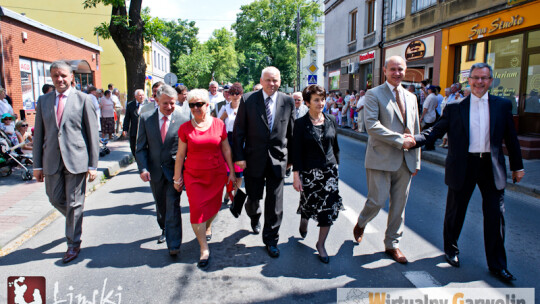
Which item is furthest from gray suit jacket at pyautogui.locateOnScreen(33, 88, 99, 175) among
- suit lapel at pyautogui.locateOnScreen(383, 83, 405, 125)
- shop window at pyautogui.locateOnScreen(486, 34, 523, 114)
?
shop window at pyautogui.locateOnScreen(486, 34, 523, 114)

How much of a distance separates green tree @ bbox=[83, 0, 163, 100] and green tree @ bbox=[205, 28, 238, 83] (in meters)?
49.4

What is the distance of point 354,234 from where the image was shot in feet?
14.2

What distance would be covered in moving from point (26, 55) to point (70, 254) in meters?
14.1

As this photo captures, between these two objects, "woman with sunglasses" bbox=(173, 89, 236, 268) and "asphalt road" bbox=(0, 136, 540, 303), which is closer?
"asphalt road" bbox=(0, 136, 540, 303)

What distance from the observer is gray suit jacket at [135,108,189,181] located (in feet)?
13.7

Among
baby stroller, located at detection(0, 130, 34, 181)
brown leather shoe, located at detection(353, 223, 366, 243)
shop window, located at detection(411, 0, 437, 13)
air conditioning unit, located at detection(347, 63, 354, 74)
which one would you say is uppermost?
shop window, located at detection(411, 0, 437, 13)

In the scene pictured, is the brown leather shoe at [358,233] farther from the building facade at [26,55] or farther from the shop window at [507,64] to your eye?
the building facade at [26,55]

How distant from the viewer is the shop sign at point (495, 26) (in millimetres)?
10875

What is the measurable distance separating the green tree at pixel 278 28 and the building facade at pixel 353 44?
59.6 feet

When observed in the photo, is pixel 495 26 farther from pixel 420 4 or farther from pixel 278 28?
pixel 278 28

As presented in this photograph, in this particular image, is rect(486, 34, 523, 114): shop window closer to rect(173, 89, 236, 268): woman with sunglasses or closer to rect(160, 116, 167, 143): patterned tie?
rect(173, 89, 236, 268): woman with sunglasses

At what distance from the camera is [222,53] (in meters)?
62.7

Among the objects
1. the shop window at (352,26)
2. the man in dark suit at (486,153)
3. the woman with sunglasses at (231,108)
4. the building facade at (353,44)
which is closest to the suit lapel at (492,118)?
the man in dark suit at (486,153)

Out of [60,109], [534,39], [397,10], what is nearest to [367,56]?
[397,10]
